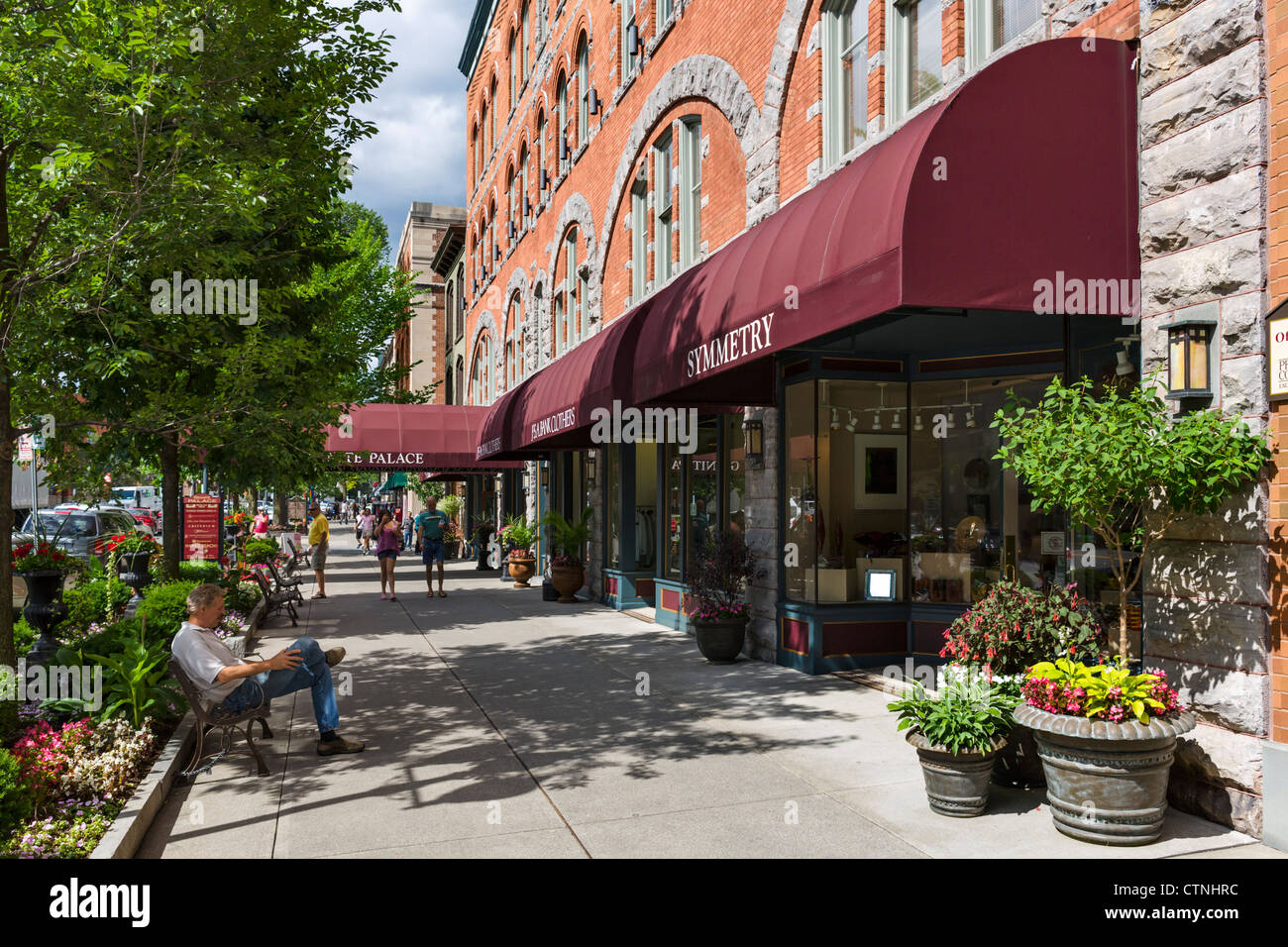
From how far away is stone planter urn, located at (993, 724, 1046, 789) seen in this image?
19.6ft

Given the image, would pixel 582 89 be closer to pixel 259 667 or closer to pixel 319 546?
pixel 319 546

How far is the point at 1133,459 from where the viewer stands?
197 inches

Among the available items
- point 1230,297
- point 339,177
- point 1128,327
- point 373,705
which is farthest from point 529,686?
point 1230,297

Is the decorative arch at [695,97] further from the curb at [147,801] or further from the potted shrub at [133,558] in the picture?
the potted shrub at [133,558]

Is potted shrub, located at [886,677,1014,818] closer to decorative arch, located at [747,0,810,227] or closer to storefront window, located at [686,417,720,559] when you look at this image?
decorative arch, located at [747,0,810,227]

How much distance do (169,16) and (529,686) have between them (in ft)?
21.1

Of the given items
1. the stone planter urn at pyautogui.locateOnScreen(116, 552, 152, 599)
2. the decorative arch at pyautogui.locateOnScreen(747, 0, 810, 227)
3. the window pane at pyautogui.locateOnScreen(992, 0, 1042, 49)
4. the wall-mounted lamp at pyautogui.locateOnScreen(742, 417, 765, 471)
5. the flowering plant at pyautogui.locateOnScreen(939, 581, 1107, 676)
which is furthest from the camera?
the stone planter urn at pyautogui.locateOnScreen(116, 552, 152, 599)

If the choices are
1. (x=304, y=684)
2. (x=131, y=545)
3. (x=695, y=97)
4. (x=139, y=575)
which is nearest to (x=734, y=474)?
(x=695, y=97)

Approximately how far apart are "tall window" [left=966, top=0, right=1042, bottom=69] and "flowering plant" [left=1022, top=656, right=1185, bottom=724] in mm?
4948

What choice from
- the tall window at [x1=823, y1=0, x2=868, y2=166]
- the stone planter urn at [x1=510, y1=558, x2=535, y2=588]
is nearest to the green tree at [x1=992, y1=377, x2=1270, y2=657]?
the tall window at [x1=823, y1=0, x2=868, y2=166]

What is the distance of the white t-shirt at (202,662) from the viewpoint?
6.55m

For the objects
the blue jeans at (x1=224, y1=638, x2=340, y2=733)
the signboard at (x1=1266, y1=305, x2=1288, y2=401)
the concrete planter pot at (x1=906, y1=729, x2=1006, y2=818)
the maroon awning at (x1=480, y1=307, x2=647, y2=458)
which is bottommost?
the concrete planter pot at (x1=906, y1=729, x2=1006, y2=818)

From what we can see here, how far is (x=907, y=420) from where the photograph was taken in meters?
10.3

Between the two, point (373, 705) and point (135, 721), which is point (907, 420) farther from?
point (135, 721)
